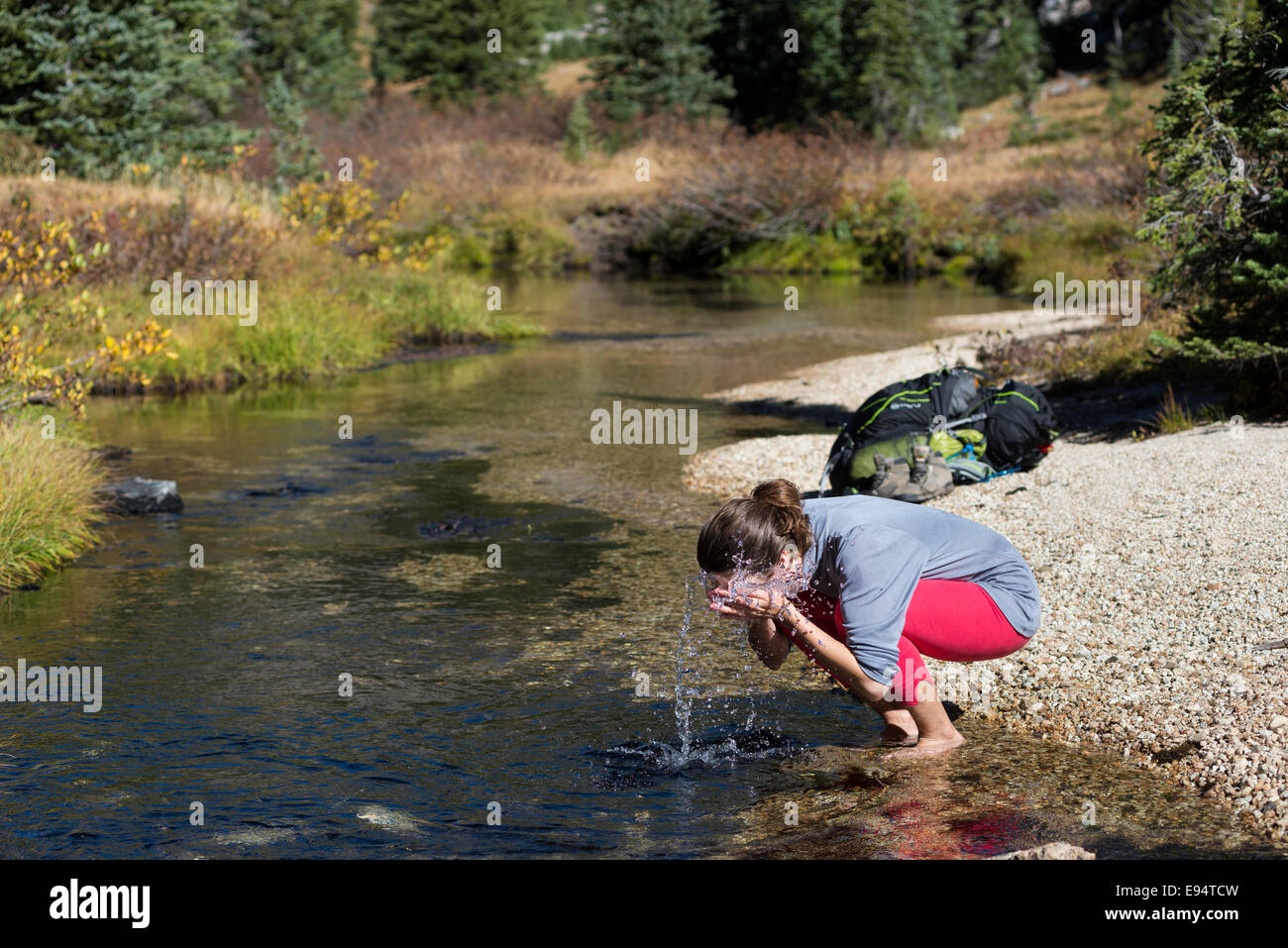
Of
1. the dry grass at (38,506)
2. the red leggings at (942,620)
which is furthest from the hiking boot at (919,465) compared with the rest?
the dry grass at (38,506)

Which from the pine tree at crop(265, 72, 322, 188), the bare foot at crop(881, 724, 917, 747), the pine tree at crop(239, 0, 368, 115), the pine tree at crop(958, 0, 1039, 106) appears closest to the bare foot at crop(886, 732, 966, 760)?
the bare foot at crop(881, 724, 917, 747)

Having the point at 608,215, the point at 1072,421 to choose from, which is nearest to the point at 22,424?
the point at 1072,421

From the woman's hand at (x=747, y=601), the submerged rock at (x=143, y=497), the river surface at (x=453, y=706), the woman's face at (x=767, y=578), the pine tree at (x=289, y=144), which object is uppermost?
the pine tree at (x=289, y=144)

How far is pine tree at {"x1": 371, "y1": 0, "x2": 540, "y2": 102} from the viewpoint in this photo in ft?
198

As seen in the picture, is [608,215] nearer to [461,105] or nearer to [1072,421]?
[461,105]

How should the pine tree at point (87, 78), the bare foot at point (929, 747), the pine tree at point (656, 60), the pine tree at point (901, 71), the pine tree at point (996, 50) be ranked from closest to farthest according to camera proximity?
1. the bare foot at point (929, 747)
2. the pine tree at point (87, 78)
3. the pine tree at point (901, 71)
4. the pine tree at point (656, 60)
5. the pine tree at point (996, 50)

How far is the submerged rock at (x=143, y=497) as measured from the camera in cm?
1130

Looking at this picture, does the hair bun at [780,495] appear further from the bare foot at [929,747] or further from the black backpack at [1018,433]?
the black backpack at [1018,433]

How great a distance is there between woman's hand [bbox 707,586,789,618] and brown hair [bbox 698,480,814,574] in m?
0.09

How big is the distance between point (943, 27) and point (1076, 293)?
37.4 meters

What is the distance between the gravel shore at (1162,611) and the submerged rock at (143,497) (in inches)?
244

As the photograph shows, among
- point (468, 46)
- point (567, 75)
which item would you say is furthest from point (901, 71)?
point (567, 75)

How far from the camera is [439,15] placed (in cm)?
6159

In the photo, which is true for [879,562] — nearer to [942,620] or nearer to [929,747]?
[942,620]
